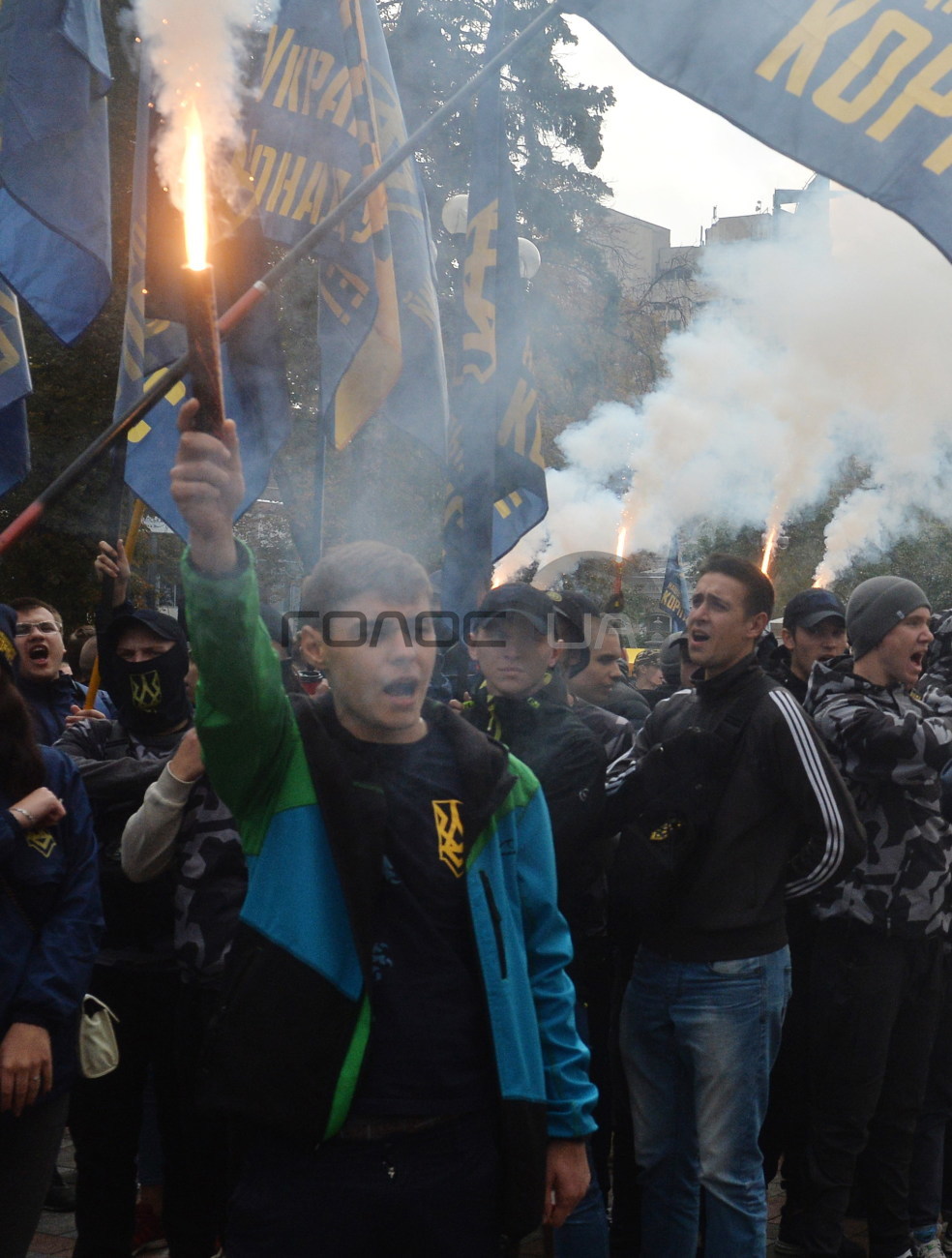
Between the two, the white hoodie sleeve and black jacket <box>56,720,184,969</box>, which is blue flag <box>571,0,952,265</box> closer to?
the white hoodie sleeve

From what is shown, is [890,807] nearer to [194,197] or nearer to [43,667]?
[194,197]

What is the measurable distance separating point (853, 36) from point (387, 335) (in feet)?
6.83

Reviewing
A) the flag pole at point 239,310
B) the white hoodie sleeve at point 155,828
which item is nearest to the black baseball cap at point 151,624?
the flag pole at point 239,310

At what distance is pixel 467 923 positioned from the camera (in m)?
2.37

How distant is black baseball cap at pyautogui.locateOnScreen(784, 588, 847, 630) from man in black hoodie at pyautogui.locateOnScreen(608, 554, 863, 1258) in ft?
4.80

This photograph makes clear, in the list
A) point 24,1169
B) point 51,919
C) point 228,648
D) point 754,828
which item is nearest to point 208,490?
point 228,648

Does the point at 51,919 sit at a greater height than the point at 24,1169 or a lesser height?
greater

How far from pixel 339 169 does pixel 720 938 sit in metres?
3.18

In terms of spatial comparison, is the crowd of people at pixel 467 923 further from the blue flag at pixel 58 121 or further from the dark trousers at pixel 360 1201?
the blue flag at pixel 58 121

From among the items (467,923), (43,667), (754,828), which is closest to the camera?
(467,923)

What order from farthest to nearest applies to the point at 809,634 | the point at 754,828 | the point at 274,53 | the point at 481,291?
the point at 481,291 → the point at 809,634 → the point at 274,53 → the point at 754,828

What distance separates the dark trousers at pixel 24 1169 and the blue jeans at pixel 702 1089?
1.70 metres

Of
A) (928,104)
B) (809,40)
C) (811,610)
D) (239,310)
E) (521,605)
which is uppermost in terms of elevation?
(809,40)

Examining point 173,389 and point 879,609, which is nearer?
point 879,609
